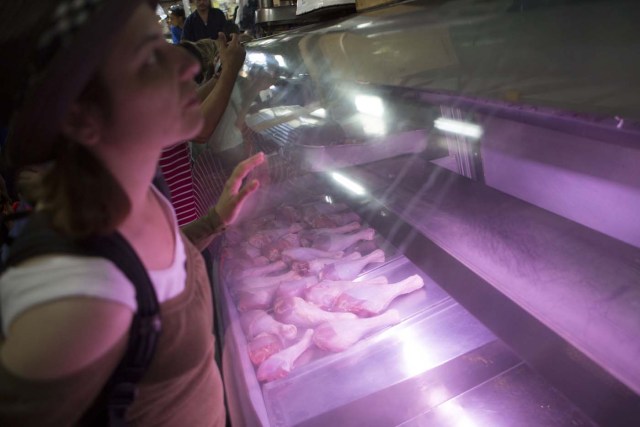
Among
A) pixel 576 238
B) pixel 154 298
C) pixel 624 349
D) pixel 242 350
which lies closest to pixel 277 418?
pixel 242 350

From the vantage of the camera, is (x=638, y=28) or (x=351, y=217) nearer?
(x=638, y=28)

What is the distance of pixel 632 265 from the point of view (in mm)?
1550

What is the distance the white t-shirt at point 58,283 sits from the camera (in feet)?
2.63

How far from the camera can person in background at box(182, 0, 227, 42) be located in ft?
21.6

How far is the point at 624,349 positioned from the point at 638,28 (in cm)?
100

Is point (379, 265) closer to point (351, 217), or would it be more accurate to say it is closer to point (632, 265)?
point (351, 217)

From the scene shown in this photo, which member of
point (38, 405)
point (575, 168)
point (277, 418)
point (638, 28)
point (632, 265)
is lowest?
point (277, 418)

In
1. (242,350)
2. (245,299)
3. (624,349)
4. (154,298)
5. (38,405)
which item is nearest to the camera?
(38,405)

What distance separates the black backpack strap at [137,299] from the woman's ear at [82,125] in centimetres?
19

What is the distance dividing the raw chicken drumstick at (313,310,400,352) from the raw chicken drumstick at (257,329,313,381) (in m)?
0.11

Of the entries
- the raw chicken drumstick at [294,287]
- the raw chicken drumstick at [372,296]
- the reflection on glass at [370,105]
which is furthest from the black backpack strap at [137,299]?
the reflection on glass at [370,105]

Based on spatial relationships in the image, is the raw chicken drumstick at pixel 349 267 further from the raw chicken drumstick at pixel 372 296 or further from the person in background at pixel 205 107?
the person in background at pixel 205 107

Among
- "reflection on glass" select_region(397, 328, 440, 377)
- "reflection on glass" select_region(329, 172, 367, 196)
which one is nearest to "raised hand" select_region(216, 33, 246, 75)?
"reflection on glass" select_region(329, 172, 367, 196)

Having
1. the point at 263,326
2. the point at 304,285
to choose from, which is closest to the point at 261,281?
the point at 304,285
